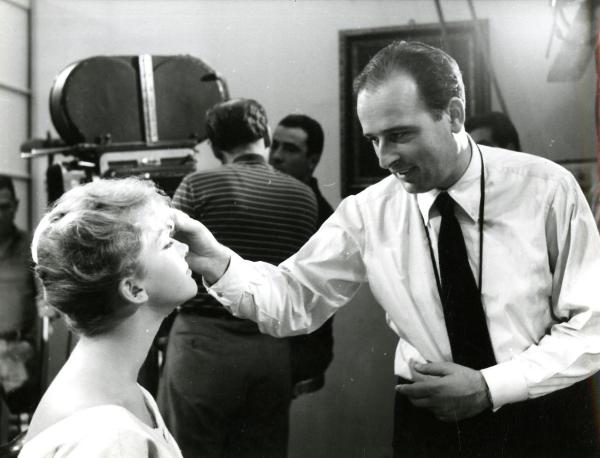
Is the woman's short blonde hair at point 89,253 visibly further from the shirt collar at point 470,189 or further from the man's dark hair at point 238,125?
the shirt collar at point 470,189


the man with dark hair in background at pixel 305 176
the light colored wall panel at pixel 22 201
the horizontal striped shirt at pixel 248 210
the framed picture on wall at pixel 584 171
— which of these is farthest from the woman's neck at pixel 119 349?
the framed picture on wall at pixel 584 171

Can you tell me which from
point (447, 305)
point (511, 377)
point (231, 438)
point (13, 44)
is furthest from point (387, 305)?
point (13, 44)

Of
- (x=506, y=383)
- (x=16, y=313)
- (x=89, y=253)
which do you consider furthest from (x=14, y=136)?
(x=506, y=383)

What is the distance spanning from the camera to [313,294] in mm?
1699

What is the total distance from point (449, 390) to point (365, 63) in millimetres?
869

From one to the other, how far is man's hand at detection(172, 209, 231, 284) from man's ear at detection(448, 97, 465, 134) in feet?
1.95

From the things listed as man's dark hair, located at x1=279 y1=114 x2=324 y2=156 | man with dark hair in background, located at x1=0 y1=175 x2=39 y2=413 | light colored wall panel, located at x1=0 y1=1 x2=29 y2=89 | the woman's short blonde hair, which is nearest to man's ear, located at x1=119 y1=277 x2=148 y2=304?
the woman's short blonde hair

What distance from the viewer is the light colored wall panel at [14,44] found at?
6.62ft

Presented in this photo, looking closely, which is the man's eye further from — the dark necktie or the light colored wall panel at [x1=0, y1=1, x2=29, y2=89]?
the light colored wall panel at [x1=0, y1=1, x2=29, y2=89]

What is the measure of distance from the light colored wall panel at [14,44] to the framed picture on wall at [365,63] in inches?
37.3

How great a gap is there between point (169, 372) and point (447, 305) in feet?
2.61

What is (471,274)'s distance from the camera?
1.55m

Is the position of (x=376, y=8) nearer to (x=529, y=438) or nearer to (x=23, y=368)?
(x=529, y=438)

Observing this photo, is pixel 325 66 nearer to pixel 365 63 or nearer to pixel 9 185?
pixel 365 63
